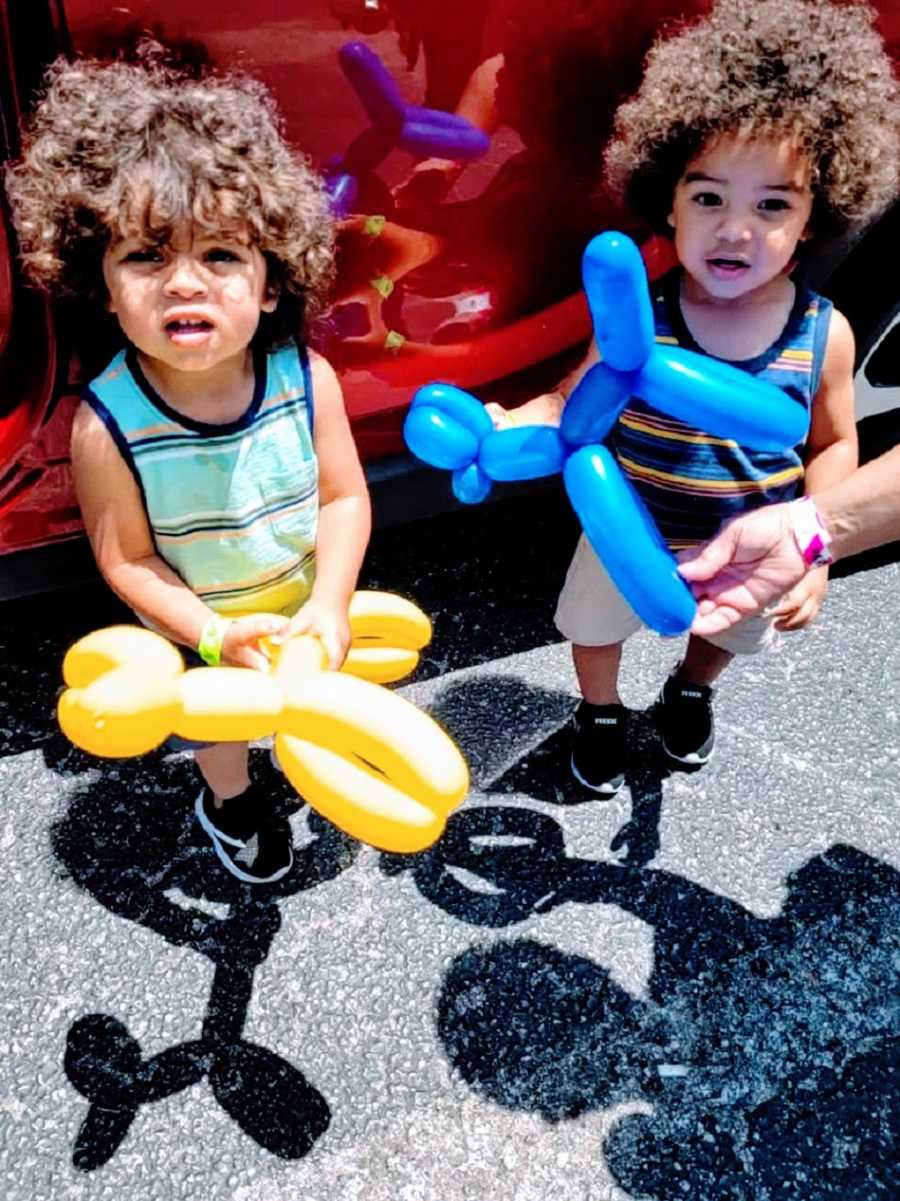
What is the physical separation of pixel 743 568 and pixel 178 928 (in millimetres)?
1048

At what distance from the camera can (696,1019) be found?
179 cm

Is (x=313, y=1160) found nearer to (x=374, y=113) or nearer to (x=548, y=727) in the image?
(x=548, y=727)

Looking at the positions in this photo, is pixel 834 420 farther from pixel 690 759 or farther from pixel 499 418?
pixel 690 759

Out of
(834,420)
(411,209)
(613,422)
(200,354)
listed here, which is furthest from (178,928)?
(834,420)

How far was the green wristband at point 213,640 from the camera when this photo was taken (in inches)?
59.2

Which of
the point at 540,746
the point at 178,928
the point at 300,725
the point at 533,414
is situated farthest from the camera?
the point at 540,746

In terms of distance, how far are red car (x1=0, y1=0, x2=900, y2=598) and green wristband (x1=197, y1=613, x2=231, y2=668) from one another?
0.38 m

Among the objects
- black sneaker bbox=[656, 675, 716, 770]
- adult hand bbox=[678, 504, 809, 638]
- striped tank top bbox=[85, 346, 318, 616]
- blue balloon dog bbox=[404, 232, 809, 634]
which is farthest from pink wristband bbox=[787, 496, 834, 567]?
striped tank top bbox=[85, 346, 318, 616]

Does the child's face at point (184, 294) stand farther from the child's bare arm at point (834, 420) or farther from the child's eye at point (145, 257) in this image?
the child's bare arm at point (834, 420)

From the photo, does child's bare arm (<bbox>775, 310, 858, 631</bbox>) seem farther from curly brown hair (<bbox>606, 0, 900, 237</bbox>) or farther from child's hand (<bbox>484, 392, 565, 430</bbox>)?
child's hand (<bbox>484, 392, 565, 430</bbox>)

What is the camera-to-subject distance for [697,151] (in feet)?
5.30

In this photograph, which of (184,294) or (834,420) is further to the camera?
(834,420)

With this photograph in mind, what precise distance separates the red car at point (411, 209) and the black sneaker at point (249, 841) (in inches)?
18.3

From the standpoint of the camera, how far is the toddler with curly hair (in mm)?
1574
